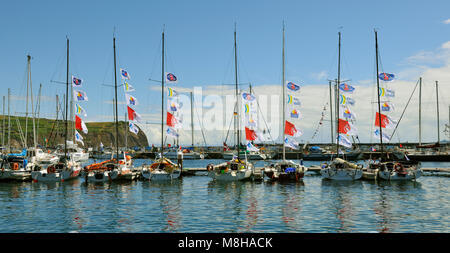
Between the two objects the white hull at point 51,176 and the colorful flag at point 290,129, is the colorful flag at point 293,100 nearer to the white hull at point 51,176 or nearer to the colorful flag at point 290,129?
the colorful flag at point 290,129

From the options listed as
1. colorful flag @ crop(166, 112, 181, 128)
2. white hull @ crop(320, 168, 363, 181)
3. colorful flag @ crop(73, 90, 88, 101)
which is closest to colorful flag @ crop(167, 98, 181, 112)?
colorful flag @ crop(166, 112, 181, 128)

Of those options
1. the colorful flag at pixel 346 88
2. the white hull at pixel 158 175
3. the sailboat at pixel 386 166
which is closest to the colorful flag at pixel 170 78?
the white hull at pixel 158 175

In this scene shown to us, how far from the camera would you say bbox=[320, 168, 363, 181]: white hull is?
44.9 metres

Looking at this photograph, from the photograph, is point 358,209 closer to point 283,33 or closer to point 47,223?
point 47,223

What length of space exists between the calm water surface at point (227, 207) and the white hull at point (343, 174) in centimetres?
172

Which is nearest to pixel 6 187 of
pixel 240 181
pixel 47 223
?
pixel 47 223

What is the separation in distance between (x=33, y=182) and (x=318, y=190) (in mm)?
33440

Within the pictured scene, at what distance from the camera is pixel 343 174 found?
45.4 meters

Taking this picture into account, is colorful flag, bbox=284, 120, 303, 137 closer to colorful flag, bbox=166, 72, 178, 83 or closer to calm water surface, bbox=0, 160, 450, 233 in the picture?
calm water surface, bbox=0, 160, 450, 233
